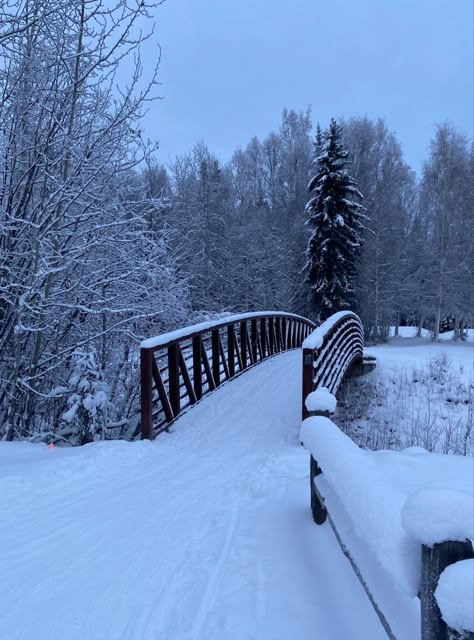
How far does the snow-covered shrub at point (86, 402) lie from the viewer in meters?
5.07

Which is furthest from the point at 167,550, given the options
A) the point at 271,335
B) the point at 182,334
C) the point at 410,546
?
the point at 271,335

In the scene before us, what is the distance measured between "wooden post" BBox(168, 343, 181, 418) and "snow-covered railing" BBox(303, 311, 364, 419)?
5.52 feet

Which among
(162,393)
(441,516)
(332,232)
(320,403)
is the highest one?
(332,232)

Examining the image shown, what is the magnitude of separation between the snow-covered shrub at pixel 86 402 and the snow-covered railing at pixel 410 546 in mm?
3548

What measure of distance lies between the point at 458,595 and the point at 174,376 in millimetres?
5160

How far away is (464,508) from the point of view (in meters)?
1.03

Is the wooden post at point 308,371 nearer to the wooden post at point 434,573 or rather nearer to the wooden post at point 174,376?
the wooden post at point 174,376

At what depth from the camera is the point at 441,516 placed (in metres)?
1.05

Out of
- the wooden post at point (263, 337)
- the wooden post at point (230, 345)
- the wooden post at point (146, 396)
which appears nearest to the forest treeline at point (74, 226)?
the wooden post at point (146, 396)

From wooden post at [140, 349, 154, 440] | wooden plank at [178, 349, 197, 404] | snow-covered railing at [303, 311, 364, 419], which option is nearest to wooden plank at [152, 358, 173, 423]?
wooden post at [140, 349, 154, 440]

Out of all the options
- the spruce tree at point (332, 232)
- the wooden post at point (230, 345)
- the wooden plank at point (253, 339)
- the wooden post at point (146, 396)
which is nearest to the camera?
the wooden post at point (146, 396)

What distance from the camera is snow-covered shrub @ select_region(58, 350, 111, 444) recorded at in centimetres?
507

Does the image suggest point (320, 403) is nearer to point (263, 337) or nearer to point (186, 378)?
point (186, 378)

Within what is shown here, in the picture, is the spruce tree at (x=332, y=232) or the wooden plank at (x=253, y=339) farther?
the spruce tree at (x=332, y=232)
